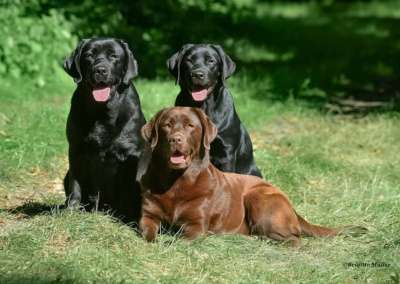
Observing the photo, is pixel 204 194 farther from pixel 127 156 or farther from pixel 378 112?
pixel 378 112

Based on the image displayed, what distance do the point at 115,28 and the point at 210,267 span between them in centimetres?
971

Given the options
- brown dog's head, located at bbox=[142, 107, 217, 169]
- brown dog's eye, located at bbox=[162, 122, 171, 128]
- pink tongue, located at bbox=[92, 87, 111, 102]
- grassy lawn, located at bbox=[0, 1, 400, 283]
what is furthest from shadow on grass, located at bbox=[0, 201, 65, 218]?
brown dog's eye, located at bbox=[162, 122, 171, 128]

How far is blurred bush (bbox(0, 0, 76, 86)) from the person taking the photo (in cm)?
1239

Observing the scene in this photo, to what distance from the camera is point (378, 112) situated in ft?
41.8

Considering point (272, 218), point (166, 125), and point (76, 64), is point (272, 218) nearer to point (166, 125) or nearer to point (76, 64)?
point (166, 125)

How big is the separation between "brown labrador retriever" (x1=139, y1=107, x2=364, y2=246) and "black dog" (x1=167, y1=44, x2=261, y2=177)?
1096 mm

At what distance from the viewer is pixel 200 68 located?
7.80m

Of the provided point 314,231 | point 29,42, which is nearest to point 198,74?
point 314,231

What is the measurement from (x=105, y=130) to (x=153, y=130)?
613 mm

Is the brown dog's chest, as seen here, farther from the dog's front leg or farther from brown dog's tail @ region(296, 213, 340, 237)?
brown dog's tail @ region(296, 213, 340, 237)

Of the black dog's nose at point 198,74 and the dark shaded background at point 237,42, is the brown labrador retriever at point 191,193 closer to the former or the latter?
the black dog's nose at point 198,74

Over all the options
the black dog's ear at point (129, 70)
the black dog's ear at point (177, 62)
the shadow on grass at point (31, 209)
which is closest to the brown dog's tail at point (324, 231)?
the black dog's ear at point (129, 70)

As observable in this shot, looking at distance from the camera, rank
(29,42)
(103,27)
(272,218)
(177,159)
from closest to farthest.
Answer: (177,159)
(272,218)
(29,42)
(103,27)

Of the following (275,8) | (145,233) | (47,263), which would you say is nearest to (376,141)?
(145,233)
